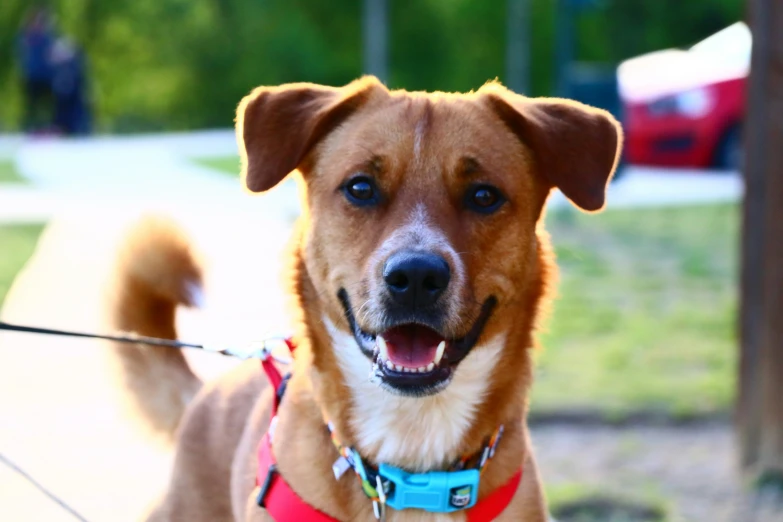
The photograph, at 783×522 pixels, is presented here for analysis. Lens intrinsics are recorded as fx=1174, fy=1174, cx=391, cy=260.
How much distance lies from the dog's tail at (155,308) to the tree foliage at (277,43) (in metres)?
27.2

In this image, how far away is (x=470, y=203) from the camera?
3258 millimetres

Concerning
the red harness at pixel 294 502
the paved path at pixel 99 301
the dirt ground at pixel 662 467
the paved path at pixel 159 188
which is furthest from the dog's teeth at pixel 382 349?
the paved path at pixel 159 188

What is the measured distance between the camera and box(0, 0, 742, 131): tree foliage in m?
31.5

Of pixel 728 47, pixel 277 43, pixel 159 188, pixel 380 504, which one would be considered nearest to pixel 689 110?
pixel 728 47

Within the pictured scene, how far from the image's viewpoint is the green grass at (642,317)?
21.8 ft

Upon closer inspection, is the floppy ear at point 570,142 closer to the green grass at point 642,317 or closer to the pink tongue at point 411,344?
the pink tongue at point 411,344

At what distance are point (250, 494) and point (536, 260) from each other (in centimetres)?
103

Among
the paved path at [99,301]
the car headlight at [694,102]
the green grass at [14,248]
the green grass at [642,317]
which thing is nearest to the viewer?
the paved path at [99,301]

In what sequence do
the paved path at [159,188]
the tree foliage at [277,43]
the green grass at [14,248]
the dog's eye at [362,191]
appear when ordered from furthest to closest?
the tree foliage at [277,43] < the paved path at [159,188] < the green grass at [14,248] < the dog's eye at [362,191]

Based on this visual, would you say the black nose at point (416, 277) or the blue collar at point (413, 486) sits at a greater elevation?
the black nose at point (416, 277)

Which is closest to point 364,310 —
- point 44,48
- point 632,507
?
→ point 632,507

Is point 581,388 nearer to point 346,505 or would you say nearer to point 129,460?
point 129,460

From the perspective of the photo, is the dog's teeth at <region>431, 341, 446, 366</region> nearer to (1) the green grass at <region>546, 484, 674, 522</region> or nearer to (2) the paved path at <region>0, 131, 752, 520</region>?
(2) the paved path at <region>0, 131, 752, 520</region>

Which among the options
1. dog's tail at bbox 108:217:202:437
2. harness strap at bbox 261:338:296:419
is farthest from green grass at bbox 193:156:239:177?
harness strap at bbox 261:338:296:419
